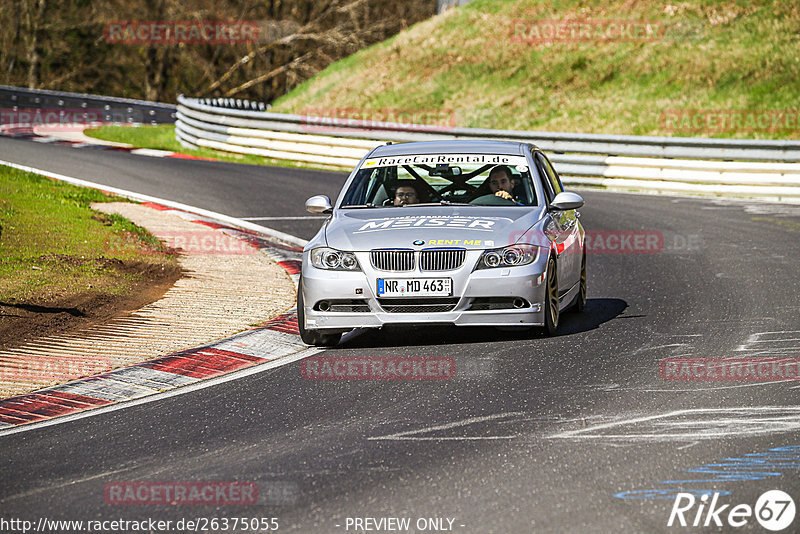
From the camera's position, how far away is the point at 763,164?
856 inches

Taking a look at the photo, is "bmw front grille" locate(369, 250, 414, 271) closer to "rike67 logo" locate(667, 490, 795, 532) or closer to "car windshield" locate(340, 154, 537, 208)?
"car windshield" locate(340, 154, 537, 208)

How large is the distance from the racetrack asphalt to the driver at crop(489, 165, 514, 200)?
1241 millimetres

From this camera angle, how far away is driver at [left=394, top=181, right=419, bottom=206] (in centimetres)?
1018

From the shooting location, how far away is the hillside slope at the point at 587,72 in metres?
28.9

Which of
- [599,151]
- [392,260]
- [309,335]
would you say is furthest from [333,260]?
[599,151]

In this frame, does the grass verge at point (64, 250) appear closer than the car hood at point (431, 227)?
No

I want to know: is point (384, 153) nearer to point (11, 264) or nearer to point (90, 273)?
point (90, 273)

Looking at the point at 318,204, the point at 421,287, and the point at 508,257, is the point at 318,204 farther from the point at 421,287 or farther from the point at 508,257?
the point at 508,257

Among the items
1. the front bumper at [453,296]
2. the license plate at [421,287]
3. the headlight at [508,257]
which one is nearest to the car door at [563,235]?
the headlight at [508,257]

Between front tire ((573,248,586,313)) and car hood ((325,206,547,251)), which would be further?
front tire ((573,248,586,313))

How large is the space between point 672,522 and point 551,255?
4.60 meters

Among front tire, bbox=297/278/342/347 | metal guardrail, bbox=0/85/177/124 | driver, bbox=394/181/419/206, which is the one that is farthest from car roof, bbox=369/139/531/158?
metal guardrail, bbox=0/85/177/124

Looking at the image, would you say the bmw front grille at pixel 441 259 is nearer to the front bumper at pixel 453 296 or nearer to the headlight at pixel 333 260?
the front bumper at pixel 453 296

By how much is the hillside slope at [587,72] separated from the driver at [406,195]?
18.0 meters
